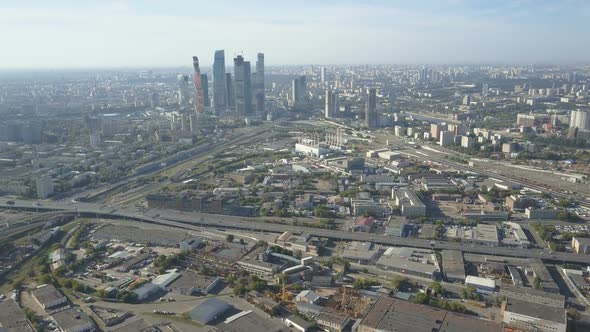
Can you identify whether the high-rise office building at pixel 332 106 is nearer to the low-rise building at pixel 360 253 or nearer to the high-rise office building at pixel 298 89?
the high-rise office building at pixel 298 89

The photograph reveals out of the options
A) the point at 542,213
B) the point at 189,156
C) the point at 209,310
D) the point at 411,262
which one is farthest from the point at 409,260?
the point at 189,156

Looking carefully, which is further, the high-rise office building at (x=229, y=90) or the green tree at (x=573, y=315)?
the high-rise office building at (x=229, y=90)

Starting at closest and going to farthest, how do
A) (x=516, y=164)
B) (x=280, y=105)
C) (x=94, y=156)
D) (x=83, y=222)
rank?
(x=83, y=222), (x=516, y=164), (x=94, y=156), (x=280, y=105)

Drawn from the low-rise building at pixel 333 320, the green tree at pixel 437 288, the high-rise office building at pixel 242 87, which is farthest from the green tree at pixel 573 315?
the high-rise office building at pixel 242 87

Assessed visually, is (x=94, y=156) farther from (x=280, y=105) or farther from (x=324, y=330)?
(x=280, y=105)

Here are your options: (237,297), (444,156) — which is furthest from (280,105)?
(237,297)

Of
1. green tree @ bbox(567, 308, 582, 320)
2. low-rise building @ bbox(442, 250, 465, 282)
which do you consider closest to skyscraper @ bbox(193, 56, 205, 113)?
low-rise building @ bbox(442, 250, 465, 282)
